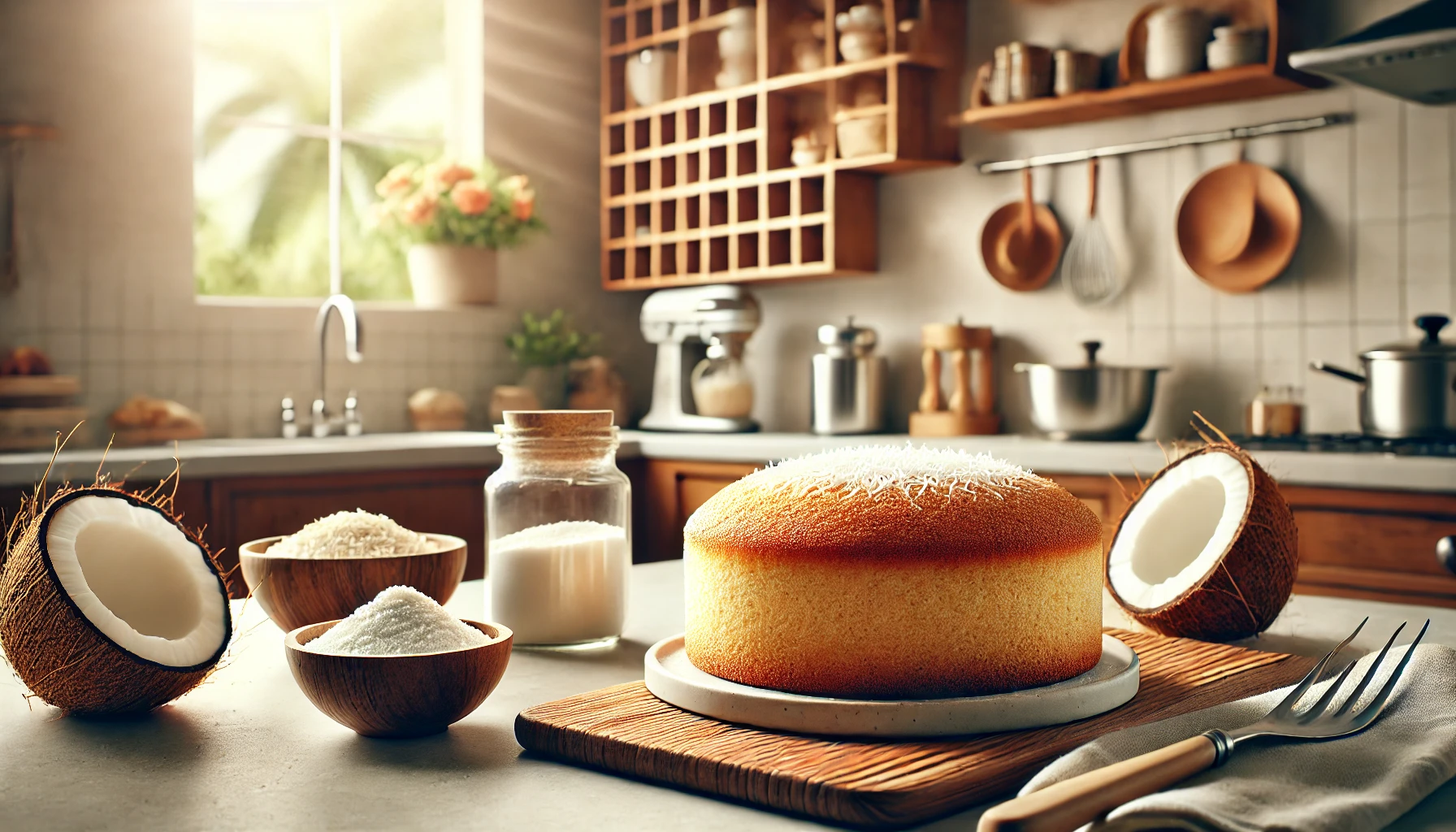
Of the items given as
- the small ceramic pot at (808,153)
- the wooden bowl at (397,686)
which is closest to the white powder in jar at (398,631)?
the wooden bowl at (397,686)

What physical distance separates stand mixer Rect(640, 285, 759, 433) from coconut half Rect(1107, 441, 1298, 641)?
8.51 feet

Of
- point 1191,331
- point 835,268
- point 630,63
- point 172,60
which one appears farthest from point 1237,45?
point 172,60

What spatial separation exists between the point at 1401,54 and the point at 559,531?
6.24ft

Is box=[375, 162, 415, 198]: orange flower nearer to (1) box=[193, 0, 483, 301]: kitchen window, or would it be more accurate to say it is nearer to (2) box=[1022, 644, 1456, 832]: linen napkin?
(1) box=[193, 0, 483, 301]: kitchen window

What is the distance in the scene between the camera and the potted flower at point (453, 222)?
3.79 m

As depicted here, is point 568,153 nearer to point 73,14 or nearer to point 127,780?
point 73,14

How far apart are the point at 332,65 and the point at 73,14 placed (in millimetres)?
762

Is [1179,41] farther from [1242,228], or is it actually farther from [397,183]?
[397,183]

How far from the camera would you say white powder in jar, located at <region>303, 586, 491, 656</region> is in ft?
2.48

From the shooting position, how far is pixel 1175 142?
312cm

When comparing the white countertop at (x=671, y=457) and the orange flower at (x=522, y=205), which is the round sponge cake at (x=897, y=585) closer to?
the white countertop at (x=671, y=457)

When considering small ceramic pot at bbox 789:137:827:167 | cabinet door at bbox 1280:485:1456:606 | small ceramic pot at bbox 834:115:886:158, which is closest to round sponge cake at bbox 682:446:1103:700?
cabinet door at bbox 1280:485:1456:606

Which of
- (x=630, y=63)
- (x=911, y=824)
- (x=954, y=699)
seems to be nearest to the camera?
(x=911, y=824)

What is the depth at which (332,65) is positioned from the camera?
3.93 meters
